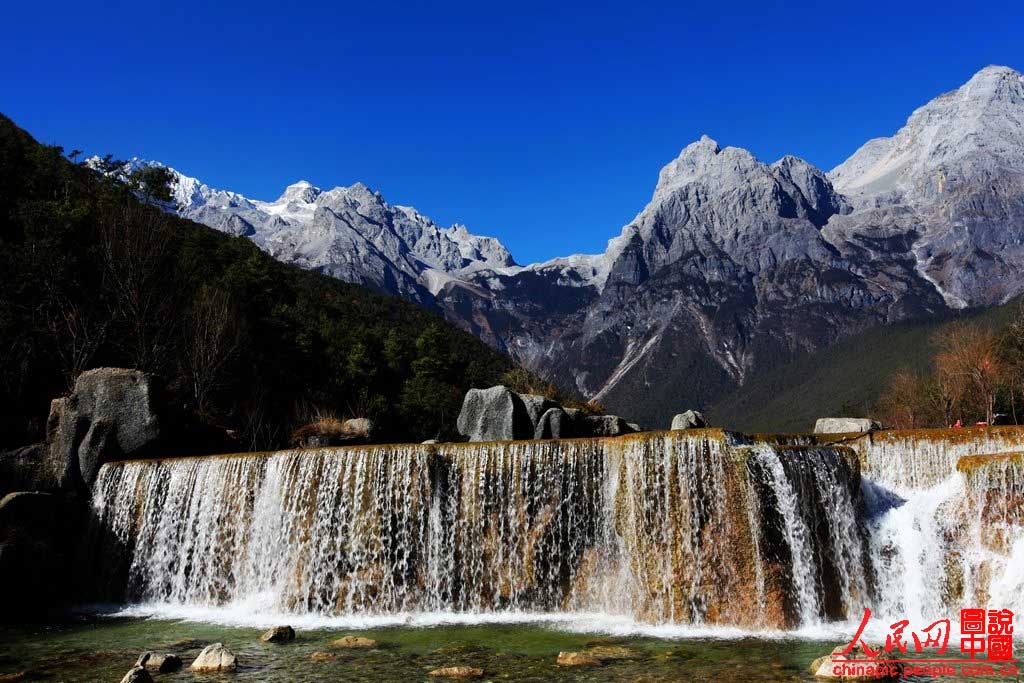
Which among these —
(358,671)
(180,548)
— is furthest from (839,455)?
(180,548)

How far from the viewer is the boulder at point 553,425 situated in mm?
30203

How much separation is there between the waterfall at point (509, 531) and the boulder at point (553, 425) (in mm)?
10881

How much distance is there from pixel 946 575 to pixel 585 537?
7748mm

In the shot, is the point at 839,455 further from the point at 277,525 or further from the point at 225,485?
the point at 225,485

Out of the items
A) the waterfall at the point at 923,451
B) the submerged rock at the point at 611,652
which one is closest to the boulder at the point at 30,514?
the submerged rock at the point at 611,652

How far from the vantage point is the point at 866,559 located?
17.2m

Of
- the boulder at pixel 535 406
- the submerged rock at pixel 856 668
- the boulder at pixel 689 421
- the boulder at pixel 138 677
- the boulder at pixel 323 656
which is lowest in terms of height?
the boulder at pixel 323 656

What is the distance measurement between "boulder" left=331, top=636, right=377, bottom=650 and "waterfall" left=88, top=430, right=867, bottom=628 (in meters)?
3.52

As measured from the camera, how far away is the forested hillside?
1216 inches

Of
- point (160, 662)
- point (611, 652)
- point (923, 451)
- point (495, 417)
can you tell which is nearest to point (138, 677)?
point (160, 662)

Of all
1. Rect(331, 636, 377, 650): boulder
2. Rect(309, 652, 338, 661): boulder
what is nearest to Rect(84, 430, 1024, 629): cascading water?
Rect(331, 636, 377, 650): boulder

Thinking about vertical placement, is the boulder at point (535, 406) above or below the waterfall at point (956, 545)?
above

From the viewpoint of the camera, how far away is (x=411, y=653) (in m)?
14.1

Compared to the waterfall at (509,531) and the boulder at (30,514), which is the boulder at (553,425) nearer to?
the waterfall at (509,531)
